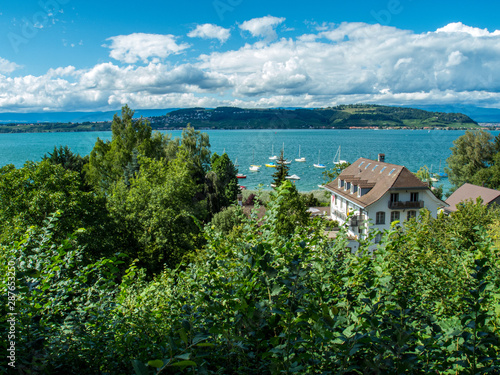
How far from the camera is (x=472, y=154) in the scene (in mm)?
61531

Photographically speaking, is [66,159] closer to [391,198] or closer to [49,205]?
[49,205]

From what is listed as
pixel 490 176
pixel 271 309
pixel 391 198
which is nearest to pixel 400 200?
pixel 391 198

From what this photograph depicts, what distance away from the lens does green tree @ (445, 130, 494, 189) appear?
198 feet

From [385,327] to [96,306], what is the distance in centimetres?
393

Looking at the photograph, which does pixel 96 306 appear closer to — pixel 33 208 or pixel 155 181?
pixel 33 208

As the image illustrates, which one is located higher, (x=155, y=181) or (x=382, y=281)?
(x=382, y=281)

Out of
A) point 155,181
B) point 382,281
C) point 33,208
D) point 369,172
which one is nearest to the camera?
point 382,281

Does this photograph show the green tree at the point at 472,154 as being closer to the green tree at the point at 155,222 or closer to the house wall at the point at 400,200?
the house wall at the point at 400,200

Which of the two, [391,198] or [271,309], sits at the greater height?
[271,309]

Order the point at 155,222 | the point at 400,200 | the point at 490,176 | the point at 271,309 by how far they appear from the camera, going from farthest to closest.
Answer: the point at 490,176 → the point at 400,200 → the point at 155,222 → the point at 271,309

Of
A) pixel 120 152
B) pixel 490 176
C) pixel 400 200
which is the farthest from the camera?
pixel 490 176

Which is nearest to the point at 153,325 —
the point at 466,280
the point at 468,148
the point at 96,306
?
the point at 96,306

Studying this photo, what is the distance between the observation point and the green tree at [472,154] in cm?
6050

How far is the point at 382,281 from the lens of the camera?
3285 mm
